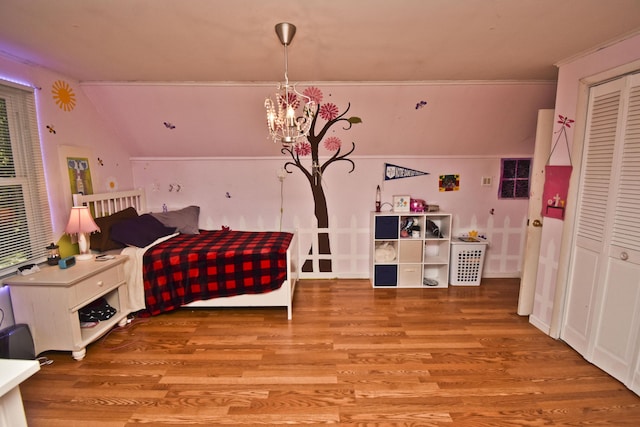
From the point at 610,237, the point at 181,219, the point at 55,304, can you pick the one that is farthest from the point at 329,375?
the point at 181,219

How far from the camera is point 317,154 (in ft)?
12.4

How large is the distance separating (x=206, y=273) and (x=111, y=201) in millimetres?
1538

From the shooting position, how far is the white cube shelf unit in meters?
3.64

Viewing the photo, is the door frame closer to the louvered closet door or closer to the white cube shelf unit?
the louvered closet door

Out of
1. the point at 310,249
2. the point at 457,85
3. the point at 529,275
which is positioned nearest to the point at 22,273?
the point at 310,249

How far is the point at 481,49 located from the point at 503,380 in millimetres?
2393

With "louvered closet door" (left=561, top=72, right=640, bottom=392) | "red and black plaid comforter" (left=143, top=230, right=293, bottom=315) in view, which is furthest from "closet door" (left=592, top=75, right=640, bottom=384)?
"red and black plaid comforter" (left=143, top=230, right=293, bottom=315)

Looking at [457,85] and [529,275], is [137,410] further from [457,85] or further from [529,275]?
[457,85]

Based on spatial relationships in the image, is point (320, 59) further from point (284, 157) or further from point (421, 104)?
point (284, 157)

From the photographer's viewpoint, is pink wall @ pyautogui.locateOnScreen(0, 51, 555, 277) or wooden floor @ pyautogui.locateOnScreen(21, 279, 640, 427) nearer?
wooden floor @ pyautogui.locateOnScreen(21, 279, 640, 427)

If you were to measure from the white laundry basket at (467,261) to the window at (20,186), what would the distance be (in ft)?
13.9

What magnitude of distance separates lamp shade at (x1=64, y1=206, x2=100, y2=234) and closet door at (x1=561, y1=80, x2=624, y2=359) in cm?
403

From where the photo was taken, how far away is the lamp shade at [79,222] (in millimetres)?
2508

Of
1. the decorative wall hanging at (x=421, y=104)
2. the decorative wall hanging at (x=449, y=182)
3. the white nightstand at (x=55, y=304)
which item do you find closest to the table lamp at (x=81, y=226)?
the white nightstand at (x=55, y=304)
